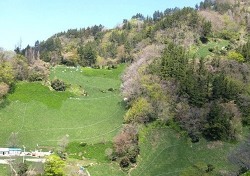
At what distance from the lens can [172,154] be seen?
194 feet

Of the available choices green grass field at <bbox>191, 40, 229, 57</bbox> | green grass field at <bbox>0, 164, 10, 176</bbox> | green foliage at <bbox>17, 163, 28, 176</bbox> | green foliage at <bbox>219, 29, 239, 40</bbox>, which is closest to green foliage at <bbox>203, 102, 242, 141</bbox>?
green foliage at <bbox>17, 163, 28, 176</bbox>

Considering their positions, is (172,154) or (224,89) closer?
(172,154)

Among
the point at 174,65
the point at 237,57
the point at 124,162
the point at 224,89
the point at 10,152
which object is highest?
Answer: the point at 237,57

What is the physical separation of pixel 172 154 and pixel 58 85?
113 feet

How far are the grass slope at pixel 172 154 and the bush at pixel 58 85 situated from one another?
26.6 metres

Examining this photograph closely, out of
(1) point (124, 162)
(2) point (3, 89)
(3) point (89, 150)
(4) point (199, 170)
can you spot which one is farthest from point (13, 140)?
(4) point (199, 170)

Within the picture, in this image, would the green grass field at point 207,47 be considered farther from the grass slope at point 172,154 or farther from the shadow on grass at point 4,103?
the shadow on grass at point 4,103

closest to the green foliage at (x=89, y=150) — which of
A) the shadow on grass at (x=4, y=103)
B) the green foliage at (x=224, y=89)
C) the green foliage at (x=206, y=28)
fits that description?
the shadow on grass at (x=4, y=103)

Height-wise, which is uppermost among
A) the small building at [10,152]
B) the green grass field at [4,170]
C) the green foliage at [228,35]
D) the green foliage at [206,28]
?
the green foliage at [206,28]

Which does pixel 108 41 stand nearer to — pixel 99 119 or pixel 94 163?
pixel 99 119

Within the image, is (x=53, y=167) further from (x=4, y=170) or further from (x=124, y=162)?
(x=124, y=162)

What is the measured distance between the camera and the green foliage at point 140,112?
66125mm

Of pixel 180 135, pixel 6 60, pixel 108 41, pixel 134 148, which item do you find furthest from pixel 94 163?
pixel 108 41

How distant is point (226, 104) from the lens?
65.3m
